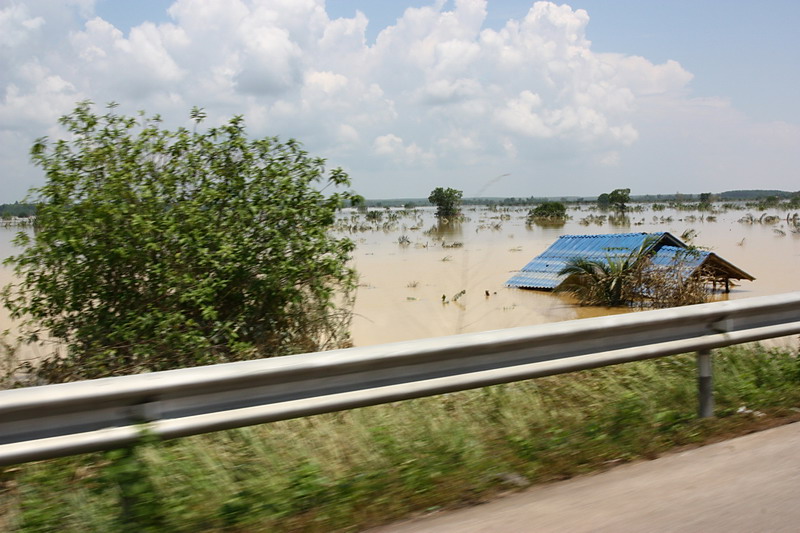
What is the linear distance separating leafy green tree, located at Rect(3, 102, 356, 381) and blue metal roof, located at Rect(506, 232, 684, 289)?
11.9 m

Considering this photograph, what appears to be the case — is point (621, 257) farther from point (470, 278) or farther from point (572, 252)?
point (470, 278)

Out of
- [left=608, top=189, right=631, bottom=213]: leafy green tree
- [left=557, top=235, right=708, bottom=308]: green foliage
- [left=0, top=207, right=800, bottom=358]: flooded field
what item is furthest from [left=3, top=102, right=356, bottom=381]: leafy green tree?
[left=608, top=189, right=631, bottom=213]: leafy green tree

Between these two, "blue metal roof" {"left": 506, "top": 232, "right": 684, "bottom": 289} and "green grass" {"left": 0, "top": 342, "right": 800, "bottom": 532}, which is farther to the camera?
"blue metal roof" {"left": 506, "top": 232, "right": 684, "bottom": 289}

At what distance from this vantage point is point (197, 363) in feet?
26.3

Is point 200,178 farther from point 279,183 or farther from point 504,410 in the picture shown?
point 504,410

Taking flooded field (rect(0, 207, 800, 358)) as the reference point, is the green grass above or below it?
above

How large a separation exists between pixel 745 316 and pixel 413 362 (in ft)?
10.2

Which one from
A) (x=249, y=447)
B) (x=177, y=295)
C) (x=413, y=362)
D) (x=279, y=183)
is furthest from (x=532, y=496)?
(x=279, y=183)

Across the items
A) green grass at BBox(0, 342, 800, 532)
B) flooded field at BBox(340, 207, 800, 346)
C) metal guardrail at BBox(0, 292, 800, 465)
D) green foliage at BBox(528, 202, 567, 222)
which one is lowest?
flooded field at BBox(340, 207, 800, 346)

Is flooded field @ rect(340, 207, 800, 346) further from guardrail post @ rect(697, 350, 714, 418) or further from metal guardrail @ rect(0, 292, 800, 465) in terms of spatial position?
guardrail post @ rect(697, 350, 714, 418)

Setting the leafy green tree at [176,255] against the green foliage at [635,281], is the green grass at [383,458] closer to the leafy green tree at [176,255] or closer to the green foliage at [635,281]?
the leafy green tree at [176,255]

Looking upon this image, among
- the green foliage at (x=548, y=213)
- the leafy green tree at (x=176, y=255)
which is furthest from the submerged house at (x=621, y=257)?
the green foliage at (x=548, y=213)

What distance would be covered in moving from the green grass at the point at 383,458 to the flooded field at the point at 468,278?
62.2 inches

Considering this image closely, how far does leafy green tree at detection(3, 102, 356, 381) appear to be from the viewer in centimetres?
837
